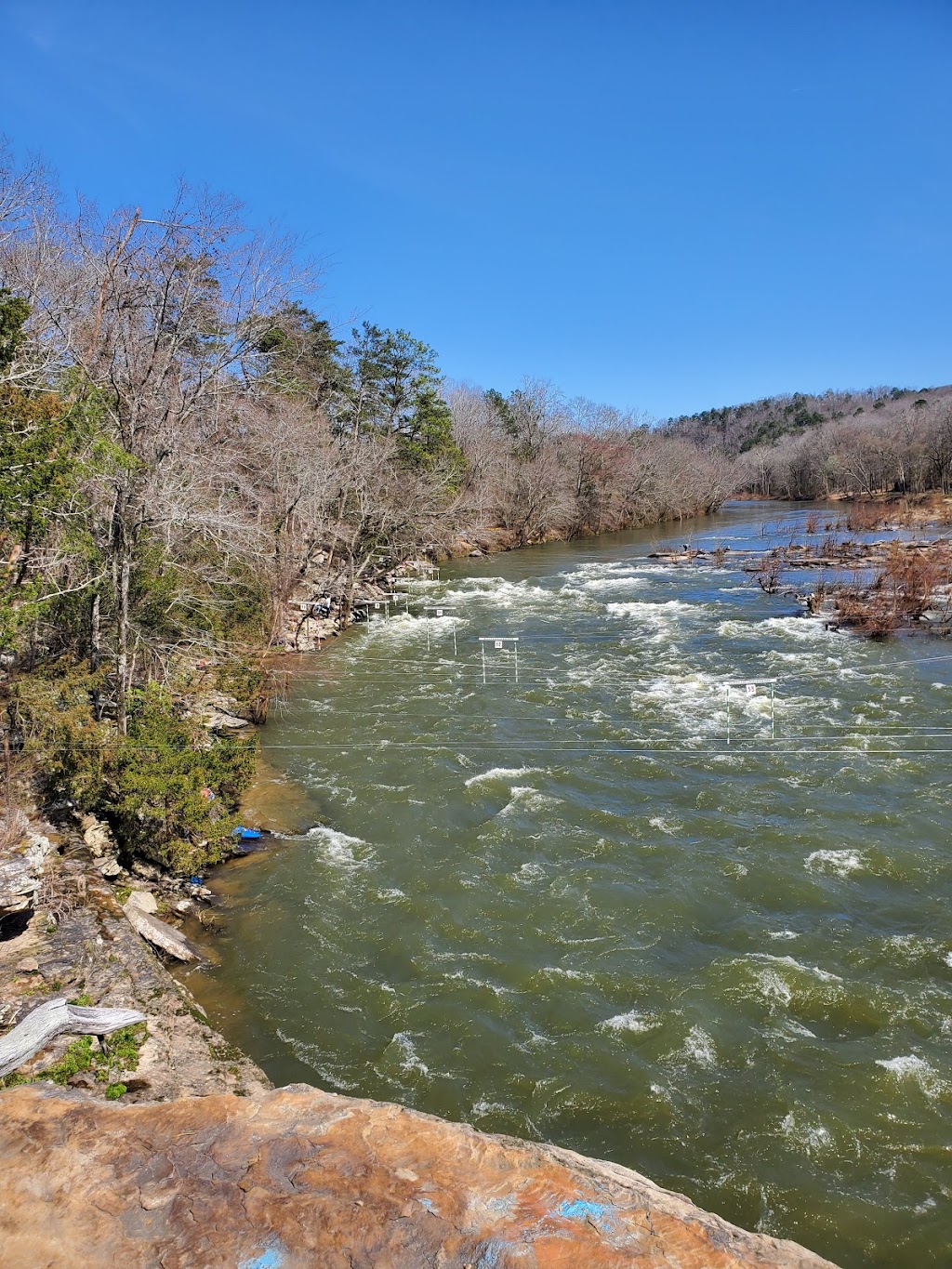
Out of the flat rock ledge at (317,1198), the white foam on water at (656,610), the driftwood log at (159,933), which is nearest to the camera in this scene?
the flat rock ledge at (317,1198)

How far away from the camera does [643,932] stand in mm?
6945

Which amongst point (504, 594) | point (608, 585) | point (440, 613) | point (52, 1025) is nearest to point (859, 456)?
point (608, 585)

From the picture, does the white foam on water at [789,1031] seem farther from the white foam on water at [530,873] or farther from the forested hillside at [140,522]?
the forested hillside at [140,522]

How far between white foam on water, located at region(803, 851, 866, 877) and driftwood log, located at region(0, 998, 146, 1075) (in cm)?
681

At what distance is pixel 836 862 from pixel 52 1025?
758 cm

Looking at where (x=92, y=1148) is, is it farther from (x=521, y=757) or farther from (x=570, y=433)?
A: (x=570, y=433)

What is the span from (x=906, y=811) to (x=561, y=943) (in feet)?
16.8

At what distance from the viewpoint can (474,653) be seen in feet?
56.7

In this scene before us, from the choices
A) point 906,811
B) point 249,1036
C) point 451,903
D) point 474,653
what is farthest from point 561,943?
point 474,653

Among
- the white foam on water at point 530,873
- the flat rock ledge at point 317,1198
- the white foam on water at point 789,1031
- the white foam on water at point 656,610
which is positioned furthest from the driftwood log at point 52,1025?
the white foam on water at point 656,610

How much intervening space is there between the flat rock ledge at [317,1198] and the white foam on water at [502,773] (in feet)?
21.0

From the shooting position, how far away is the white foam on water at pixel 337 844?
27.3 ft

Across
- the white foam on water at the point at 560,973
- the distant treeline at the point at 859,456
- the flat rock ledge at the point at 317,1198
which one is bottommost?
the white foam on water at the point at 560,973

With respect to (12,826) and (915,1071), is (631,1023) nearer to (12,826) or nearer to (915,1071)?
(915,1071)
